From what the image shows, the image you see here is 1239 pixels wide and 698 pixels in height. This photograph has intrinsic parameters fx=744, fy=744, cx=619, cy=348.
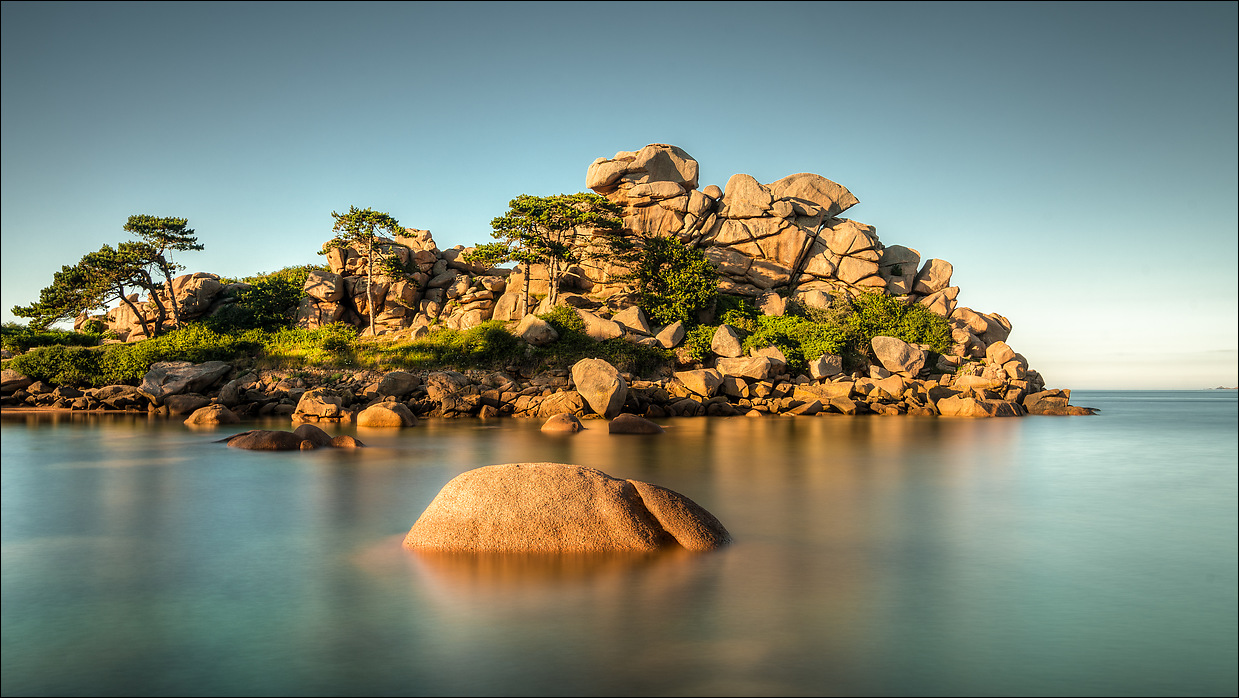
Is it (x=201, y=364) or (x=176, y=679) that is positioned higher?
(x=201, y=364)

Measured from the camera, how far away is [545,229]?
42.4 meters

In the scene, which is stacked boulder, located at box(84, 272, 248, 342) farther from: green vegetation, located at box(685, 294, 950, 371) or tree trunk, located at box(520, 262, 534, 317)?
green vegetation, located at box(685, 294, 950, 371)

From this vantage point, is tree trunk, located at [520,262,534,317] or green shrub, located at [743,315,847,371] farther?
tree trunk, located at [520,262,534,317]

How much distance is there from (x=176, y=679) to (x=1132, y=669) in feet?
22.7

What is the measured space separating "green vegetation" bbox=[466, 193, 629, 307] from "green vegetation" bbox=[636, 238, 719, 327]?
1.98 metres

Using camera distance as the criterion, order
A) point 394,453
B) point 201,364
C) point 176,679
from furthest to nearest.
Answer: point 201,364 → point 394,453 → point 176,679

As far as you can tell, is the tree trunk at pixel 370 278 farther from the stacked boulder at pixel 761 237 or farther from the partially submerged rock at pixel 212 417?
the stacked boulder at pixel 761 237

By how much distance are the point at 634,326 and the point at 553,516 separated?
103ft

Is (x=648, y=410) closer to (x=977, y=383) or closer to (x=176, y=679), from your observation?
(x=977, y=383)

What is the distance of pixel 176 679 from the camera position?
5.15 meters

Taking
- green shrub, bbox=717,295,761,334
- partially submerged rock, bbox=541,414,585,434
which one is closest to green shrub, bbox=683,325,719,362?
green shrub, bbox=717,295,761,334

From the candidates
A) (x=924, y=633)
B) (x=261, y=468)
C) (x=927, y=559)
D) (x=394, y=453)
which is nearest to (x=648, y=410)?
(x=394, y=453)

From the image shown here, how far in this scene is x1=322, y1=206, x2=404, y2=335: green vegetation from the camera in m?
41.6

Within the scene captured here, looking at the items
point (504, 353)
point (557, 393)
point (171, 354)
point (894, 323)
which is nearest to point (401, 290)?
point (504, 353)
